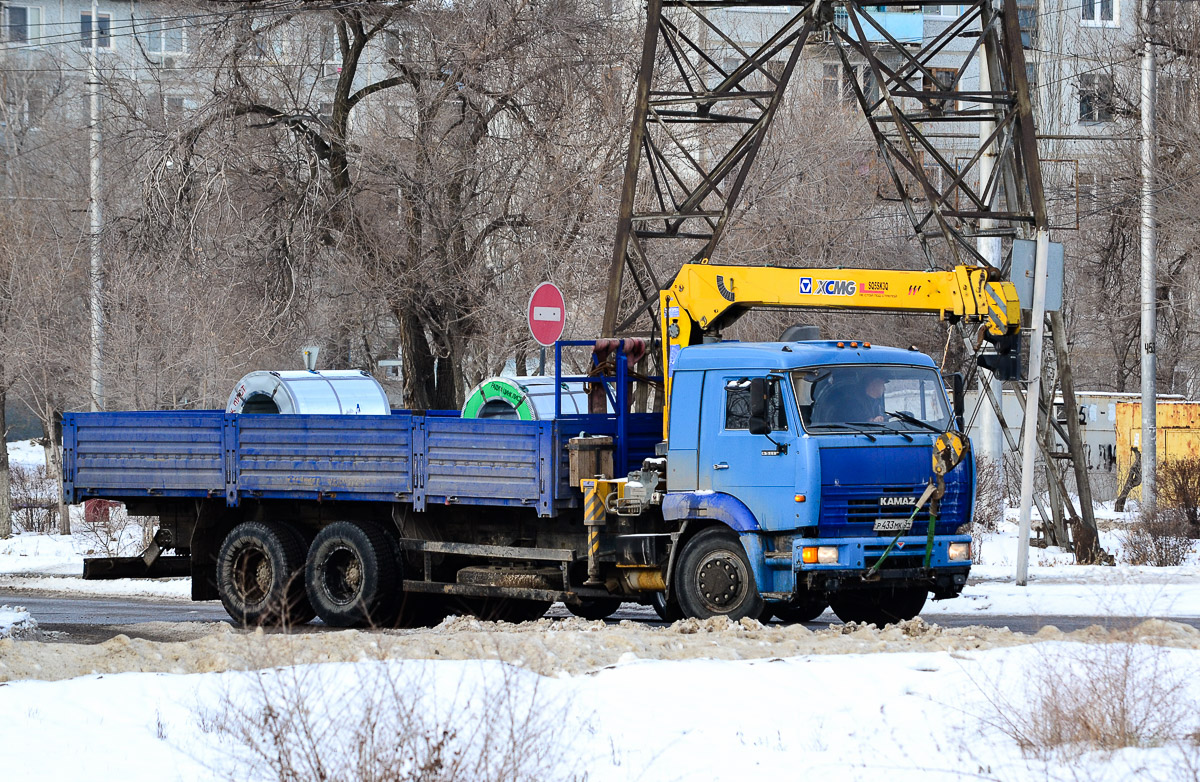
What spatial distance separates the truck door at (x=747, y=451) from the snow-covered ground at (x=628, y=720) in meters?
2.30

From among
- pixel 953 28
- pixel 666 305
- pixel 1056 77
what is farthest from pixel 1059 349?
pixel 1056 77

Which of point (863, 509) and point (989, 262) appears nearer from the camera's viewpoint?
point (863, 509)

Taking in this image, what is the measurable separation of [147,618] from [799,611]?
721 centimetres

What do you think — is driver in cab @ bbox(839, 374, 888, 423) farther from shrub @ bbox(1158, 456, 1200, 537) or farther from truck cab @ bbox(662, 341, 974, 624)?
shrub @ bbox(1158, 456, 1200, 537)

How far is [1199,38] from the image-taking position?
24.9 meters

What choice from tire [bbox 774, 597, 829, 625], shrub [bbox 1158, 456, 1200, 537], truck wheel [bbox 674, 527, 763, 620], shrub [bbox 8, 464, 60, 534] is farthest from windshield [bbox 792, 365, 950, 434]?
shrub [bbox 8, 464, 60, 534]

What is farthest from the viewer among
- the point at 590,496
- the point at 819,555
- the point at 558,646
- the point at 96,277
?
the point at 96,277

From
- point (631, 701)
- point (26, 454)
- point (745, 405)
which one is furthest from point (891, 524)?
point (26, 454)

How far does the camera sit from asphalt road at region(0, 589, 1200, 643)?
44.9 feet

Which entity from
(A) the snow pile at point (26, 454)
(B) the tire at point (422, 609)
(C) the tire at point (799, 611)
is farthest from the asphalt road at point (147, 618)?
(A) the snow pile at point (26, 454)

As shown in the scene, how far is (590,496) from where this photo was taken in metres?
13.3

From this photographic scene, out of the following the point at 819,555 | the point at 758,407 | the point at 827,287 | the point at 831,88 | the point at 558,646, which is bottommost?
the point at 558,646

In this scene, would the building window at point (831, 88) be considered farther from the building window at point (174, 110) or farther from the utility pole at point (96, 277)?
the utility pole at point (96, 277)

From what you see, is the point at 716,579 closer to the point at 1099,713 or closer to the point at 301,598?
the point at 301,598
